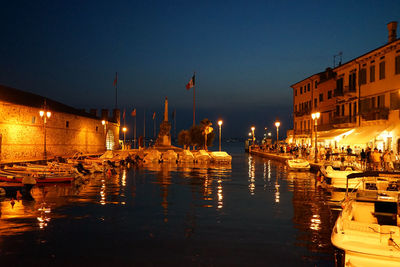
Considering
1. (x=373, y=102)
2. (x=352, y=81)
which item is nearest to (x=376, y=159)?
(x=373, y=102)

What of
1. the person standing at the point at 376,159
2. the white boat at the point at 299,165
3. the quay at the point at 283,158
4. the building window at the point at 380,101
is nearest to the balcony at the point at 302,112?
the quay at the point at 283,158

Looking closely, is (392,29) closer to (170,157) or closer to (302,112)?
(302,112)

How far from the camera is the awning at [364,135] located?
104ft

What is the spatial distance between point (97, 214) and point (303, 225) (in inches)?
370

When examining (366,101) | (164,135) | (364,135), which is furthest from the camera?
(164,135)

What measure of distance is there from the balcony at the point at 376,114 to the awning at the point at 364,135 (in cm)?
121

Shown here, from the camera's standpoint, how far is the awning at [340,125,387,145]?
3164 centimetres

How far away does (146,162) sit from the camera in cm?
5297

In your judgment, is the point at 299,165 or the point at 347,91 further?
the point at 347,91

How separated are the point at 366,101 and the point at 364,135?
7.19 m

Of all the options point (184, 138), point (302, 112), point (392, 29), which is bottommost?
point (184, 138)

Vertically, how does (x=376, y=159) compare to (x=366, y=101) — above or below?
below

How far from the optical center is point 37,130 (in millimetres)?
40156

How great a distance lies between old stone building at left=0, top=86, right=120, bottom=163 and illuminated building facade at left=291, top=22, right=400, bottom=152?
31.4 meters
